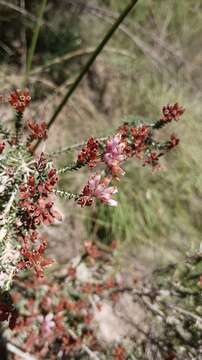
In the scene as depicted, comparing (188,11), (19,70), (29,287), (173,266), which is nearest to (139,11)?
(188,11)

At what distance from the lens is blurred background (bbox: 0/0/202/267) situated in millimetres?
2961

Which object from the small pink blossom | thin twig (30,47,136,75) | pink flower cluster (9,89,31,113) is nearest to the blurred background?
thin twig (30,47,136,75)

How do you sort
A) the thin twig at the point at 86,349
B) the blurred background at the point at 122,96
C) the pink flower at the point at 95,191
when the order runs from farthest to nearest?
the blurred background at the point at 122,96 → the thin twig at the point at 86,349 → the pink flower at the point at 95,191

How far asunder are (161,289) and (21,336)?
Answer: 0.78m

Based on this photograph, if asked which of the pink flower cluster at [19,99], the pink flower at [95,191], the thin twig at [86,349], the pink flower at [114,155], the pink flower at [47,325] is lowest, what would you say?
the thin twig at [86,349]

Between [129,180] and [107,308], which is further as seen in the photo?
[129,180]

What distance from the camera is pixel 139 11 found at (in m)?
3.57

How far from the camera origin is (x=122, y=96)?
346 cm

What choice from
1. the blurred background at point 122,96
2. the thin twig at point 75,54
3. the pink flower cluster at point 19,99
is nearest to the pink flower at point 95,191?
the pink flower cluster at point 19,99

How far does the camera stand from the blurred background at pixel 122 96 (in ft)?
9.71

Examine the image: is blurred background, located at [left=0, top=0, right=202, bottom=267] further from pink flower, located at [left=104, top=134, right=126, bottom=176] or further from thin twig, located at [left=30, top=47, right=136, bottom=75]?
pink flower, located at [left=104, top=134, right=126, bottom=176]

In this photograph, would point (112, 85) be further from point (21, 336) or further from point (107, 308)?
point (21, 336)

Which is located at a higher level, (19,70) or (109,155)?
(19,70)

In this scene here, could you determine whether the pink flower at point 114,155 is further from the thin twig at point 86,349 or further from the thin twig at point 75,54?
the thin twig at point 75,54
